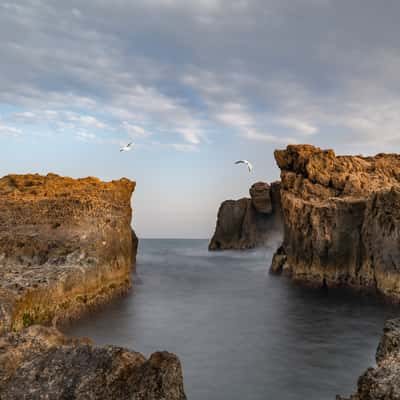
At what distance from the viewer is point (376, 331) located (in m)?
16.7

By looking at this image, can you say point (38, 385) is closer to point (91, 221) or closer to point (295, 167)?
point (91, 221)

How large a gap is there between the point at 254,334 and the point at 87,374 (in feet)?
39.7

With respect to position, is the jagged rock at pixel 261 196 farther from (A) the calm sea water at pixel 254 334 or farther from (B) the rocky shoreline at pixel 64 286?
(B) the rocky shoreline at pixel 64 286

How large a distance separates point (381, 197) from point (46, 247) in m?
18.1

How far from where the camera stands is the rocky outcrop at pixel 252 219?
56875 mm

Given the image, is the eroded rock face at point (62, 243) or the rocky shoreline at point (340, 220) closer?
the eroded rock face at point (62, 243)

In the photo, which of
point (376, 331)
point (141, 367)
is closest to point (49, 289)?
point (141, 367)

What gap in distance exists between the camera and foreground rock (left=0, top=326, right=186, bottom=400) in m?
5.13

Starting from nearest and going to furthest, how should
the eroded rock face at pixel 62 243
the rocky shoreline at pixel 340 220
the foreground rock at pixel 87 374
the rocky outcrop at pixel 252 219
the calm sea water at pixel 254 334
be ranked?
the foreground rock at pixel 87 374 < the calm sea water at pixel 254 334 < the eroded rock face at pixel 62 243 < the rocky shoreline at pixel 340 220 < the rocky outcrop at pixel 252 219

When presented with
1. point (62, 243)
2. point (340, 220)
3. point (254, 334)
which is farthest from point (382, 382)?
point (340, 220)

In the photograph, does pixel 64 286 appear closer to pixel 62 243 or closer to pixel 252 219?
pixel 62 243

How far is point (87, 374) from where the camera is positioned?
17.7ft

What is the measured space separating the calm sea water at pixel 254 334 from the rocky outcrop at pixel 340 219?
176 cm

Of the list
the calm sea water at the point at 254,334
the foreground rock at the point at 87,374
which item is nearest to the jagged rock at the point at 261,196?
the calm sea water at the point at 254,334
